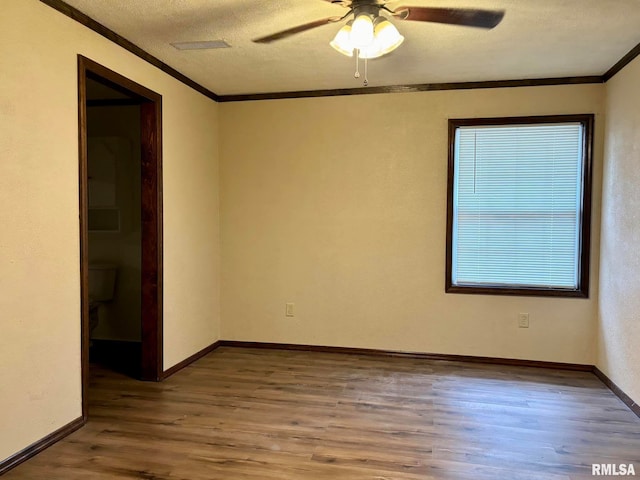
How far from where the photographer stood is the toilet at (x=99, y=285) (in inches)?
172

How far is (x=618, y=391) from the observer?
10.5ft

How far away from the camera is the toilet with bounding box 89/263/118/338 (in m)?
4.37

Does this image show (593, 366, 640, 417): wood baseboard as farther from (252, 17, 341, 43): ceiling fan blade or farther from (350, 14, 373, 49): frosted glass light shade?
(252, 17, 341, 43): ceiling fan blade

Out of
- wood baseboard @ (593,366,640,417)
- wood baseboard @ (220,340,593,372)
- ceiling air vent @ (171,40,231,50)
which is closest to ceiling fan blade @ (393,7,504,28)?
ceiling air vent @ (171,40,231,50)

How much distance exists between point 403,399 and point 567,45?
8.52 ft

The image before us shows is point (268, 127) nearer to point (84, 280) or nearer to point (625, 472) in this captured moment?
point (84, 280)

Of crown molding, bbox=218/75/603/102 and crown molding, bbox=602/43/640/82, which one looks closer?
crown molding, bbox=602/43/640/82

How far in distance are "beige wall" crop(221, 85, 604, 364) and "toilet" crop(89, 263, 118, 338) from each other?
3.54 ft

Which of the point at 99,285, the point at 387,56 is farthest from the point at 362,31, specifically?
the point at 99,285

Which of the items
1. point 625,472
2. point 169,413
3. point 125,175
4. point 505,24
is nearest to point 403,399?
point 625,472

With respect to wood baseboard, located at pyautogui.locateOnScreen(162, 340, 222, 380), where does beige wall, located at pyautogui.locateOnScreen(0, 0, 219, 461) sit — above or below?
above

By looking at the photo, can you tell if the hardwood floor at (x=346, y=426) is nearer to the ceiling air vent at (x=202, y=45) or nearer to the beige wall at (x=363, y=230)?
the beige wall at (x=363, y=230)

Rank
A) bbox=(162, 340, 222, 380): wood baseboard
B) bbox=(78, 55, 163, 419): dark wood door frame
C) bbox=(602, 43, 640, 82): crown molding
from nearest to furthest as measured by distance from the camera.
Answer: bbox=(602, 43, 640, 82): crown molding < bbox=(78, 55, 163, 419): dark wood door frame < bbox=(162, 340, 222, 380): wood baseboard

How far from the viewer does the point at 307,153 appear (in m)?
4.21
